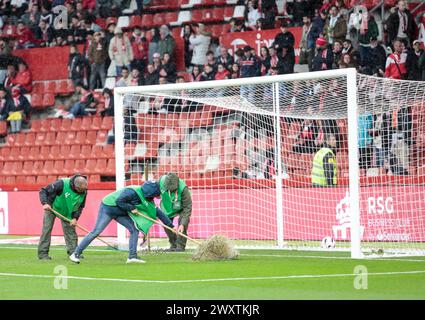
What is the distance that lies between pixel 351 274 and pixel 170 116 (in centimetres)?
1100

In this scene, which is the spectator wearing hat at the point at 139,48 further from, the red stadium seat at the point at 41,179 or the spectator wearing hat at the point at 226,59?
the red stadium seat at the point at 41,179

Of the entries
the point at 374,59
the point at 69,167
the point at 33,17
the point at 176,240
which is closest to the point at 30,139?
the point at 69,167

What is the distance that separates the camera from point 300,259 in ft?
55.6

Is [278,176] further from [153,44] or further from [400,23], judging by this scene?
[153,44]

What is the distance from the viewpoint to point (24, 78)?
3097cm

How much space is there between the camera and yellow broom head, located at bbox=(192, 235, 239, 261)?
16594 millimetres

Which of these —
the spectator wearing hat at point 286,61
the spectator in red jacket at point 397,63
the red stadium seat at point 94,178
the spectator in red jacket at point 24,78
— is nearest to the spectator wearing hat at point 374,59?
the spectator in red jacket at point 397,63

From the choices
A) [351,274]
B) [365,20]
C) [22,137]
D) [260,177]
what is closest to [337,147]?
[260,177]

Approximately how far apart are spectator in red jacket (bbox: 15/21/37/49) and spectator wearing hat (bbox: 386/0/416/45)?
12438 mm

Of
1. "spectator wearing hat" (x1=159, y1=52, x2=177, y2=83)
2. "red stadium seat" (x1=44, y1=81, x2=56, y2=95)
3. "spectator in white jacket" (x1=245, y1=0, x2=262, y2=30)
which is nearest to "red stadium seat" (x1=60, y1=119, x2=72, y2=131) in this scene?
"red stadium seat" (x1=44, y1=81, x2=56, y2=95)

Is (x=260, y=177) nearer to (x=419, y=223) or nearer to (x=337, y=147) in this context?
(x=337, y=147)

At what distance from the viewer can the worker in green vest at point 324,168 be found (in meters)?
20.6

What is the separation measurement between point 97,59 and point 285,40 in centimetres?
651

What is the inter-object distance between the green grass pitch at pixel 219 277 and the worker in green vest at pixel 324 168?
2677 millimetres
